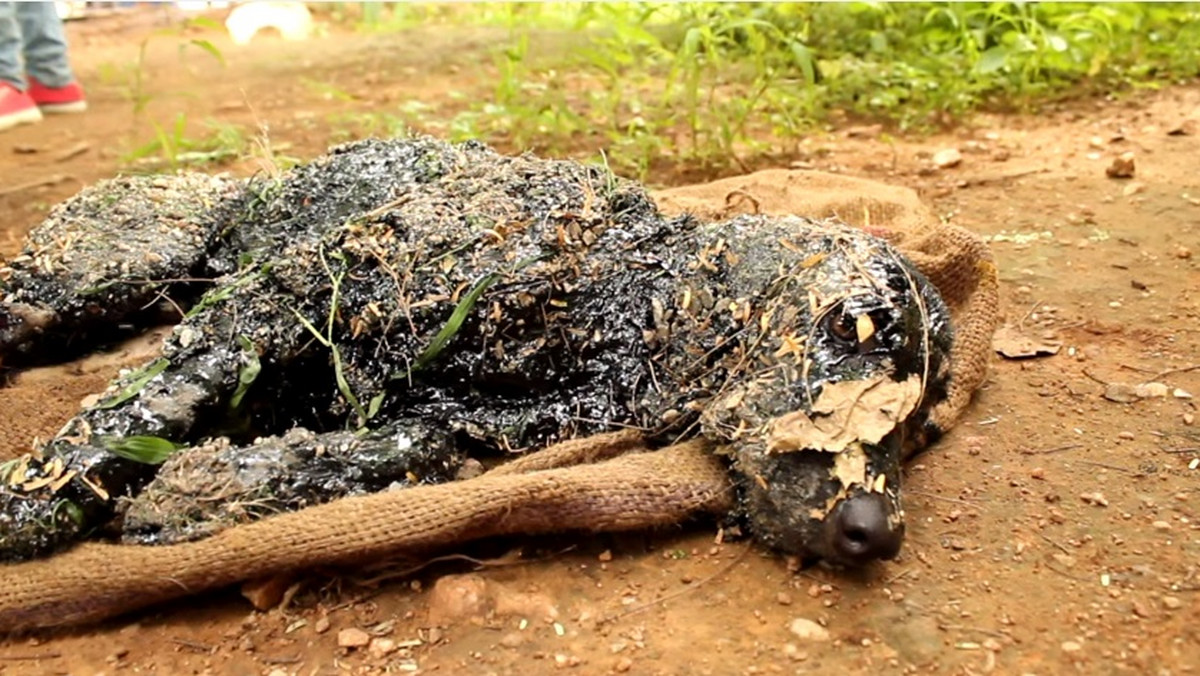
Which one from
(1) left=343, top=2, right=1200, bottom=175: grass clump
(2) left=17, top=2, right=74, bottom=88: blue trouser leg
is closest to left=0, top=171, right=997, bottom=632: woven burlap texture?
(1) left=343, top=2, right=1200, bottom=175: grass clump

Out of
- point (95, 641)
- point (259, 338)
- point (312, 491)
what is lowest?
point (95, 641)

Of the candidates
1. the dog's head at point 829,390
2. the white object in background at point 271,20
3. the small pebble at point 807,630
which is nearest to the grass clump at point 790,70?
the dog's head at point 829,390

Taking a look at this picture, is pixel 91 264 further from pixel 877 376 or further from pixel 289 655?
pixel 877 376

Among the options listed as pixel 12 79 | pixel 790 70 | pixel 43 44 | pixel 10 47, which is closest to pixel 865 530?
pixel 790 70

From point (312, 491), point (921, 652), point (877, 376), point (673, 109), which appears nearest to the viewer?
point (921, 652)

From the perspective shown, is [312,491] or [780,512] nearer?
[780,512]

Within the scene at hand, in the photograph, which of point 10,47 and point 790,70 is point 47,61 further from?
point 790,70

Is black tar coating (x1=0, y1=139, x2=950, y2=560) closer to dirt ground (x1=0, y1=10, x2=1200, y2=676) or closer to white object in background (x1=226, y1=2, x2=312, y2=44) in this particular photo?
dirt ground (x1=0, y1=10, x2=1200, y2=676)

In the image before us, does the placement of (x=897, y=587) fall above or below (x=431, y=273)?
below

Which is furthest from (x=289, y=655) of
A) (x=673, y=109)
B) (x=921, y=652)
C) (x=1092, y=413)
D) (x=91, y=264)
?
(x=673, y=109)
